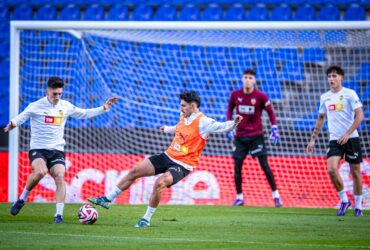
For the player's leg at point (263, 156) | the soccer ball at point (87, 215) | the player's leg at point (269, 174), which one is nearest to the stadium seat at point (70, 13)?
the player's leg at point (263, 156)

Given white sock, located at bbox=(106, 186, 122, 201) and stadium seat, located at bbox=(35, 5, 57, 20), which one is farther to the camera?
stadium seat, located at bbox=(35, 5, 57, 20)

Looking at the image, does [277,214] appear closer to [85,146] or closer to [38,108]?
[38,108]

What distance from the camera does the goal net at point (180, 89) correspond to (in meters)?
14.9

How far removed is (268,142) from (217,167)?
1663mm

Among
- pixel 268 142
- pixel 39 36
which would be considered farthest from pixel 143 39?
pixel 268 142

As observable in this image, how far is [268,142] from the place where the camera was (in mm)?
16469

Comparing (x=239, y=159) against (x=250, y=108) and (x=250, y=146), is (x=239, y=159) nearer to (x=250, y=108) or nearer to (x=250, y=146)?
(x=250, y=146)

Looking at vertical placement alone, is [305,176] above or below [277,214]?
above

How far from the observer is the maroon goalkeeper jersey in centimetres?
1367

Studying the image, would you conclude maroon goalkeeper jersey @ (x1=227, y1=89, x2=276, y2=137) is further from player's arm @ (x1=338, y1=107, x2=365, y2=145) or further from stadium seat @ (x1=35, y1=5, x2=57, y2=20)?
stadium seat @ (x1=35, y1=5, x2=57, y2=20)

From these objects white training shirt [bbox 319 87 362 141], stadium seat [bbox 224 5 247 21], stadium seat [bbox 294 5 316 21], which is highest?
stadium seat [bbox 224 5 247 21]

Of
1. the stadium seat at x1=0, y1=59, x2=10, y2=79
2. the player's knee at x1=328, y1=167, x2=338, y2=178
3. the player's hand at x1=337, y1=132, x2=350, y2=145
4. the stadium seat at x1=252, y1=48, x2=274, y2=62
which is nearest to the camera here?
the player's hand at x1=337, y1=132, x2=350, y2=145

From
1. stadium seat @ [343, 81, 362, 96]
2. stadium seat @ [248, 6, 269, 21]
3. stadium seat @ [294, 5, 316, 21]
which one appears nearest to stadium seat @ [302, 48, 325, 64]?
stadium seat @ [343, 81, 362, 96]

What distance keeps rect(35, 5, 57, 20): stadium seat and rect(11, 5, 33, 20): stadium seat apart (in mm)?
209
